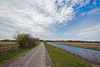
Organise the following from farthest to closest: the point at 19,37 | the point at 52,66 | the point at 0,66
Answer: the point at 19,37
the point at 52,66
the point at 0,66

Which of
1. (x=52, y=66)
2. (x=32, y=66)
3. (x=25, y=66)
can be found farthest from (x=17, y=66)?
(x=52, y=66)

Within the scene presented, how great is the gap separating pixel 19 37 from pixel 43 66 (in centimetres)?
1897

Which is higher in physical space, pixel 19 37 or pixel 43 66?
pixel 19 37

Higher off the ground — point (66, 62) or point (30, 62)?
point (30, 62)

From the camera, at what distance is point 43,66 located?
5.52 m

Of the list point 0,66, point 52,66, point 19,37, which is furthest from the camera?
point 19,37

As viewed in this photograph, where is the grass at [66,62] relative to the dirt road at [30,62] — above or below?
below

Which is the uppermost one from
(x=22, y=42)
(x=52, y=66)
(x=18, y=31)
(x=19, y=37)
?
(x=18, y=31)

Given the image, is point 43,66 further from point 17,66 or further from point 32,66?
point 17,66

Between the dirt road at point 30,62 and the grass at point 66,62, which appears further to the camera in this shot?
the grass at point 66,62

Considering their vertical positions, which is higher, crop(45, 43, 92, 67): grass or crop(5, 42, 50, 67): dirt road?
crop(5, 42, 50, 67): dirt road

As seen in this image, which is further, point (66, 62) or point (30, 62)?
point (66, 62)

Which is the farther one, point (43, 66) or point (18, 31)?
point (18, 31)

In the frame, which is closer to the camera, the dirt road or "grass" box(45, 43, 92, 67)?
the dirt road
